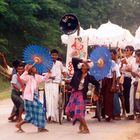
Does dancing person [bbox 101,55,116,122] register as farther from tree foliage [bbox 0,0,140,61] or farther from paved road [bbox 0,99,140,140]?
tree foliage [bbox 0,0,140,61]

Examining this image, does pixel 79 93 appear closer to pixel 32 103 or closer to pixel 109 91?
pixel 32 103

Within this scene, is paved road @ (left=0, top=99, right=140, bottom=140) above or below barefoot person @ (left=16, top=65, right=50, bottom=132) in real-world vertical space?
below

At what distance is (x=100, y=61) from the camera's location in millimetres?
13109

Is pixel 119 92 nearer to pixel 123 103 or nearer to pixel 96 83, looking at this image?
pixel 123 103

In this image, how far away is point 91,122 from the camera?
45.6ft

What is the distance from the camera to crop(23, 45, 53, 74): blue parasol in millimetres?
12383

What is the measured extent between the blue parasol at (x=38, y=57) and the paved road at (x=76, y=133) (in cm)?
144

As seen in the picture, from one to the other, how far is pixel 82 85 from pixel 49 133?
1268mm

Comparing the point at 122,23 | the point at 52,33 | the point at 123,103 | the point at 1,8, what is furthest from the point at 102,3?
the point at 123,103

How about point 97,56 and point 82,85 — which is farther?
point 97,56

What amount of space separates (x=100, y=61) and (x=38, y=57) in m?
1.58

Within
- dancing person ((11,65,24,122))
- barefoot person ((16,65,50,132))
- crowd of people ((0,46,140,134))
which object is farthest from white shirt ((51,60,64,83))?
barefoot person ((16,65,50,132))

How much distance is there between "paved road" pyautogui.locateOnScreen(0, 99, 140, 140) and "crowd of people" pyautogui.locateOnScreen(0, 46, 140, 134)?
0.24 meters

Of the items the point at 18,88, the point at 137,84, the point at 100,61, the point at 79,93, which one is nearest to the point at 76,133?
the point at 79,93
